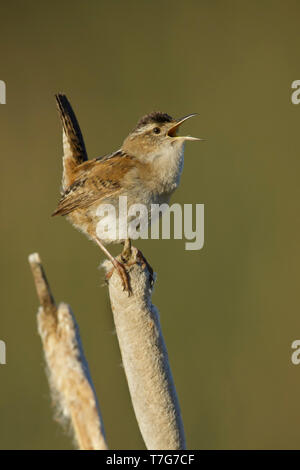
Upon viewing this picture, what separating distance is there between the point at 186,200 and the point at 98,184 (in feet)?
6.40

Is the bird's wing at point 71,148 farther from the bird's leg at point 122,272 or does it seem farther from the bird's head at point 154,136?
the bird's leg at point 122,272

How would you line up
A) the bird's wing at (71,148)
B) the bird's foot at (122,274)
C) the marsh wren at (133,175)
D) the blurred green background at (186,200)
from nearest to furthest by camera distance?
1. the bird's foot at (122,274)
2. the marsh wren at (133,175)
3. the bird's wing at (71,148)
4. the blurred green background at (186,200)

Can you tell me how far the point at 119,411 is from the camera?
420 cm

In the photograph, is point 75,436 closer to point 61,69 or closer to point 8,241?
point 8,241

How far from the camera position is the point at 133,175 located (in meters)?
2.78

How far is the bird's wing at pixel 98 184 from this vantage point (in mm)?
2820

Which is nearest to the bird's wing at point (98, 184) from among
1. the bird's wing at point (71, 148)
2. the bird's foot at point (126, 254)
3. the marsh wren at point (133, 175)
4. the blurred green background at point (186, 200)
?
the marsh wren at point (133, 175)

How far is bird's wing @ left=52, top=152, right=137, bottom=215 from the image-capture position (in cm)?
282

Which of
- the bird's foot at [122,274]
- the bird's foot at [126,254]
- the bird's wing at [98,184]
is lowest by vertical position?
the bird's foot at [122,274]

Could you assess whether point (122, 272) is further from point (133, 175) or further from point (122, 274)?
point (133, 175)

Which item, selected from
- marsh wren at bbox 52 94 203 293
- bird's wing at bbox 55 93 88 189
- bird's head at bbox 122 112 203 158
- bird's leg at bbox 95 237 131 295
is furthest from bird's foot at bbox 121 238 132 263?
bird's wing at bbox 55 93 88 189

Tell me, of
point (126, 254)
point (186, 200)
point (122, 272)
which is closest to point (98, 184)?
point (126, 254)

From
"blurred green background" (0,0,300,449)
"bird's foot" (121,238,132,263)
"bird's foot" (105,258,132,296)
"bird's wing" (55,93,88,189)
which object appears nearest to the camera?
"bird's foot" (105,258,132,296)

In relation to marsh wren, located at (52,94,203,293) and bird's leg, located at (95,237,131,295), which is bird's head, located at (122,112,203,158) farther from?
bird's leg, located at (95,237,131,295)
